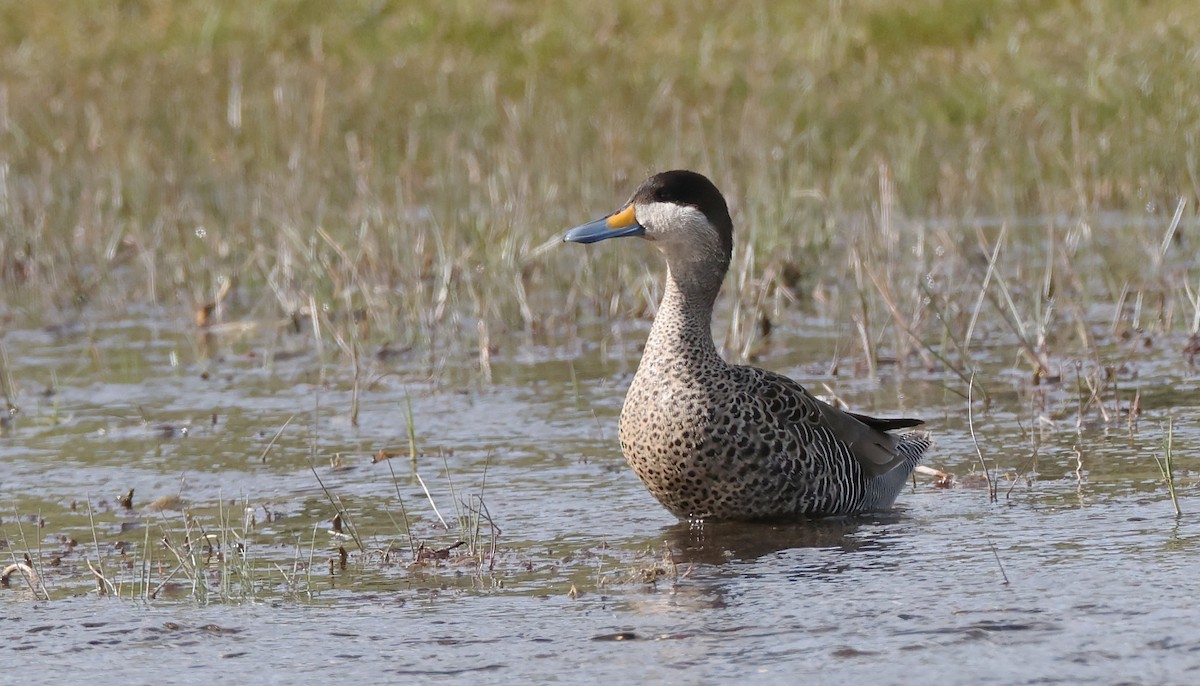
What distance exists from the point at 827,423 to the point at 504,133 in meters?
7.99

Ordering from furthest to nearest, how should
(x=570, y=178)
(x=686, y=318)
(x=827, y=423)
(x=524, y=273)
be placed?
(x=570, y=178), (x=524, y=273), (x=827, y=423), (x=686, y=318)

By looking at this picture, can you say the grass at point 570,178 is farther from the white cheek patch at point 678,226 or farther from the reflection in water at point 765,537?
the white cheek patch at point 678,226

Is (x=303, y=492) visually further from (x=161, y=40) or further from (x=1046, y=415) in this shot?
(x=161, y=40)

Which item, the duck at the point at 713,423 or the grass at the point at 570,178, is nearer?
the duck at the point at 713,423

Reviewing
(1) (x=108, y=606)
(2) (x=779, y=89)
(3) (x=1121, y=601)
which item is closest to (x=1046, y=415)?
(3) (x=1121, y=601)

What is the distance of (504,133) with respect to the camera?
565 inches

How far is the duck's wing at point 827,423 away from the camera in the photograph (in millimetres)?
6504

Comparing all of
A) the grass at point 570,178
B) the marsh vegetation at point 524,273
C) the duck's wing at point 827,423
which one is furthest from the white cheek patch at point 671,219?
the grass at point 570,178

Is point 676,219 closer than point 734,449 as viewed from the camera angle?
No

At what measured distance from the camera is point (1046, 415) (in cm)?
783

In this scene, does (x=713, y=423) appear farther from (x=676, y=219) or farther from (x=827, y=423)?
(x=676, y=219)

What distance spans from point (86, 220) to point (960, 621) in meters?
8.81

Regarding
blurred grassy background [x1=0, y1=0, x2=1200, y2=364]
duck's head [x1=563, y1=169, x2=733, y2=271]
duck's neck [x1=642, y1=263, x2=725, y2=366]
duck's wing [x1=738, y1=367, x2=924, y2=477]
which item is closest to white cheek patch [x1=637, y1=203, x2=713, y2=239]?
duck's head [x1=563, y1=169, x2=733, y2=271]

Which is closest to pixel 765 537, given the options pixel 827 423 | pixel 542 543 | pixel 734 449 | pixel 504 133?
pixel 734 449
